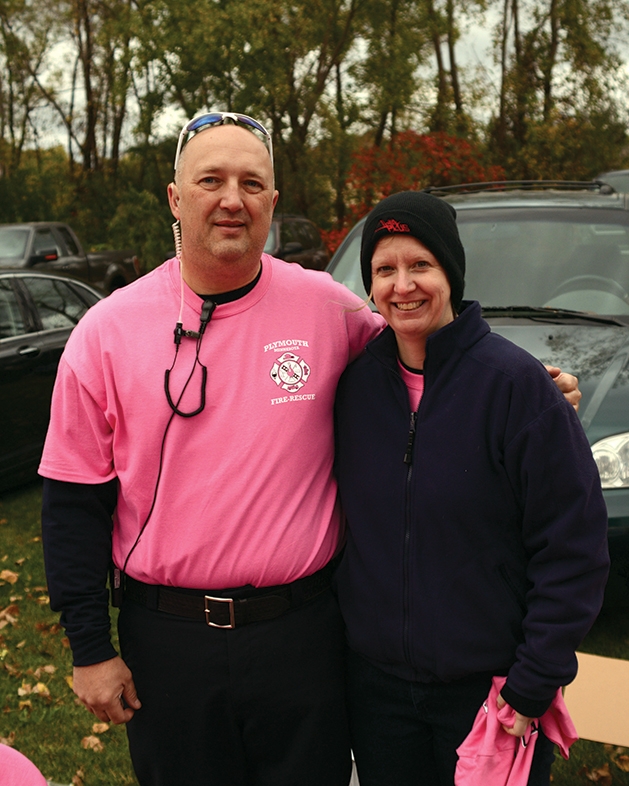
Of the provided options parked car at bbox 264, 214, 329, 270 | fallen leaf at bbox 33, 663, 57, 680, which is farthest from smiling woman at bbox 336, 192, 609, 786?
→ parked car at bbox 264, 214, 329, 270

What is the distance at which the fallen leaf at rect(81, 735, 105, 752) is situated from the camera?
3.66m

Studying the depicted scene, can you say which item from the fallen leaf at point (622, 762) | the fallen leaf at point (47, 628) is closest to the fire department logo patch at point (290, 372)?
the fallen leaf at point (622, 762)

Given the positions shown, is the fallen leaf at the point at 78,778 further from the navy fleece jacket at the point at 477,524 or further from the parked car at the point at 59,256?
the parked car at the point at 59,256

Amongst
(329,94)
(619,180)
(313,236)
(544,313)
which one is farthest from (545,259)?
(329,94)

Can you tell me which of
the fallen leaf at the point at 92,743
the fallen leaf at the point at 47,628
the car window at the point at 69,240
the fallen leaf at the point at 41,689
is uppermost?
the car window at the point at 69,240

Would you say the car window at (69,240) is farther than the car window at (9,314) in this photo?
Yes

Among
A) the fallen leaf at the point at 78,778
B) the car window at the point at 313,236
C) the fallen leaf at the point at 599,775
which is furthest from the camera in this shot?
the car window at the point at 313,236

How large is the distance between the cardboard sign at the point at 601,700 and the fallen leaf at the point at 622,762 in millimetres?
600

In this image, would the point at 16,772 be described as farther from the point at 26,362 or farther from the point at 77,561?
the point at 26,362

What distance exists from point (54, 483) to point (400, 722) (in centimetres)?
104

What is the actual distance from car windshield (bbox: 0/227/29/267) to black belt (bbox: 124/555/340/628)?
39.9 ft

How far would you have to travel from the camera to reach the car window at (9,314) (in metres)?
6.79

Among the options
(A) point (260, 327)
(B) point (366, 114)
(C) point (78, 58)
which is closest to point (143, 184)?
(B) point (366, 114)

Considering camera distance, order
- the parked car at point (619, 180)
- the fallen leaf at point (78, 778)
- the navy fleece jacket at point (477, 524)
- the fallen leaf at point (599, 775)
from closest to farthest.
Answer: the navy fleece jacket at point (477, 524) < the fallen leaf at point (599, 775) < the fallen leaf at point (78, 778) < the parked car at point (619, 180)
